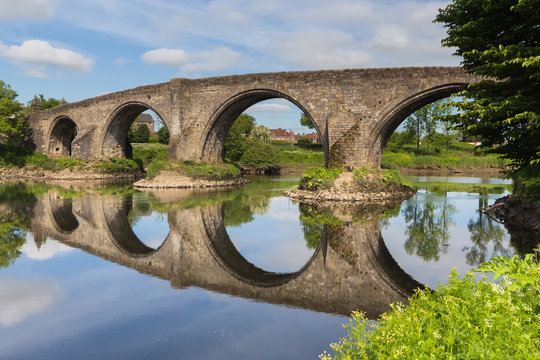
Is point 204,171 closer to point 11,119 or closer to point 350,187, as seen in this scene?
point 350,187

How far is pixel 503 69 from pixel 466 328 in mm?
8210

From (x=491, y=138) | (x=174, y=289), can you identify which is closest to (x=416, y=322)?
(x=174, y=289)

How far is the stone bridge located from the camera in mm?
18750

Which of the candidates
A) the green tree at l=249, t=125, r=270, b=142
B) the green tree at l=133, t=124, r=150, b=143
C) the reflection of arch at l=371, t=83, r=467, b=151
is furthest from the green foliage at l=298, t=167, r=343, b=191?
the green tree at l=133, t=124, r=150, b=143

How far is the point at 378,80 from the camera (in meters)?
19.1

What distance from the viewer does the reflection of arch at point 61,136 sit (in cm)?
4038

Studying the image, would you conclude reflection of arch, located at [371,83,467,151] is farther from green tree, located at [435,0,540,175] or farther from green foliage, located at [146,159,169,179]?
green foliage, located at [146,159,169,179]

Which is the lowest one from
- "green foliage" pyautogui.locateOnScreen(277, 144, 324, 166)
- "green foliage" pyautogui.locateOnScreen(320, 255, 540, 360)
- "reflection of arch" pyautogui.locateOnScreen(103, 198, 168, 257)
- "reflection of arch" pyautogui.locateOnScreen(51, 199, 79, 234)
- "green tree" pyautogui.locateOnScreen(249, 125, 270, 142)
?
"reflection of arch" pyautogui.locateOnScreen(103, 198, 168, 257)

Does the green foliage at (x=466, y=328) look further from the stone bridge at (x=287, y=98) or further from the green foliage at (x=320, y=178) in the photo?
the stone bridge at (x=287, y=98)

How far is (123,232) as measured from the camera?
37.9ft

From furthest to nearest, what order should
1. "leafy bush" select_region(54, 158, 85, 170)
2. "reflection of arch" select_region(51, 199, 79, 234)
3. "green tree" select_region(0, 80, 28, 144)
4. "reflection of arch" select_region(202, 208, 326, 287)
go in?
"green tree" select_region(0, 80, 28, 144), "leafy bush" select_region(54, 158, 85, 170), "reflection of arch" select_region(51, 199, 79, 234), "reflection of arch" select_region(202, 208, 326, 287)

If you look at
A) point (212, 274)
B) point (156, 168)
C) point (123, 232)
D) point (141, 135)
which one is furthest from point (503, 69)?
point (141, 135)

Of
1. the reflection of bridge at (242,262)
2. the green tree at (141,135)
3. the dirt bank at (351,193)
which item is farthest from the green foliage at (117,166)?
the green tree at (141,135)

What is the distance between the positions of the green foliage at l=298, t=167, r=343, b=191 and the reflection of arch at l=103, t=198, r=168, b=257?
29.1ft
